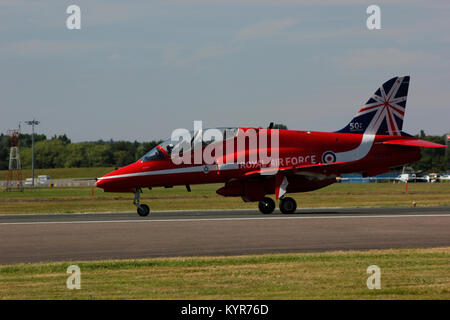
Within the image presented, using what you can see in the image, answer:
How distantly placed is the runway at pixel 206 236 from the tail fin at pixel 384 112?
729 cm

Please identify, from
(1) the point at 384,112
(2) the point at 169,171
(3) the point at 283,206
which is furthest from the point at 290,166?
(1) the point at 384,112

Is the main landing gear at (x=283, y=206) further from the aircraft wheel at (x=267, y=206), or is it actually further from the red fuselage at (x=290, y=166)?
the red fuselage at (x=290, y=166)

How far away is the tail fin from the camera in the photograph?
3238 cm

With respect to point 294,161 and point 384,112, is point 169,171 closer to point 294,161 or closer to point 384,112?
point 294,161

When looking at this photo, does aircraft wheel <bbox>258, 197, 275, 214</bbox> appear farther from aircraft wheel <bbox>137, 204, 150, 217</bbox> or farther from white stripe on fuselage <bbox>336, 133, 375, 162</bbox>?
aircraft wheel <bbox>137, 204, 150, 217</bbox>

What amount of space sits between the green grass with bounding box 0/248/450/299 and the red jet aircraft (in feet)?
47.9

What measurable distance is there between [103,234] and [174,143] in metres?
9.38

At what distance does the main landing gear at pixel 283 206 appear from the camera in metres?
29.4

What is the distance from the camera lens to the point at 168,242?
1789 centimetres

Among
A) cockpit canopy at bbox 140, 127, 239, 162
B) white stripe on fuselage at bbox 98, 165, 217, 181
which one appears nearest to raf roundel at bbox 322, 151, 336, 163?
white stripe on fuselage at bbox 98, 165, 217, 181

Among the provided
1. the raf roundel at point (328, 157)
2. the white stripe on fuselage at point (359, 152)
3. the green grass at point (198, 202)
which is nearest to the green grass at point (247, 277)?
the raf roundel at point (328, 157)
